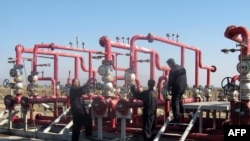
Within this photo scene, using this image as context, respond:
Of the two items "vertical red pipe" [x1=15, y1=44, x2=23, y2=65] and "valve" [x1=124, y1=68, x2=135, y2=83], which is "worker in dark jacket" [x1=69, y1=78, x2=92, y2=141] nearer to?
"valve" [x1=124, y1=68, x2=135, y2=83]

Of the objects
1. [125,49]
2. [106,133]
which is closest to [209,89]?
[125,49]

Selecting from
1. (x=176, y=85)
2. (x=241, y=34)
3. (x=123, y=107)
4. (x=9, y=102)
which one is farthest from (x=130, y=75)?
(x=9, y=102)

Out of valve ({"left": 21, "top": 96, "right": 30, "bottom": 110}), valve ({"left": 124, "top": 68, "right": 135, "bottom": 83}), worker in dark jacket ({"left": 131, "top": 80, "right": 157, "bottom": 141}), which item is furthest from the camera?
valve ({"left": 21, "top": 96, "right": 30, "bottom": 110})

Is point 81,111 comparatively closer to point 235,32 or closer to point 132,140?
point 132,140

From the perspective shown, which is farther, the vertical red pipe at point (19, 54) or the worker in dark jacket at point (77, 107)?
the vertical red pipe at point (19, 54)

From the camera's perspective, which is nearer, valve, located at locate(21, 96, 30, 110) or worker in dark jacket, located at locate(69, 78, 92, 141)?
worker in dark jacket, located at locate(69, 78, 92, 141)

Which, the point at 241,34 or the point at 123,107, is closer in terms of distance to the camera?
the point at 241,34

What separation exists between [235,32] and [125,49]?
16.0ft

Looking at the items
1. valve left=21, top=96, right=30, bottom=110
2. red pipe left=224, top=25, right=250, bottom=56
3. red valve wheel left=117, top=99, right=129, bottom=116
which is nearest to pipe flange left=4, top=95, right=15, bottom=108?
valve left=21, top=96, right=30, bottom=110

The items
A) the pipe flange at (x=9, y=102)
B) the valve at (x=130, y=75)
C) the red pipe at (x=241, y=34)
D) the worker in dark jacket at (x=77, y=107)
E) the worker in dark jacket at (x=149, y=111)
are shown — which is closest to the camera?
the red pipe at (x=241, y=34)

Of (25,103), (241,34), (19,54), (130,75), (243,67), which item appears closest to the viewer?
(243,67)

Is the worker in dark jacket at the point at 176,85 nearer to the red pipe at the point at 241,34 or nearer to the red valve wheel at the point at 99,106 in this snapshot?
the red pipe at the point at 241,34

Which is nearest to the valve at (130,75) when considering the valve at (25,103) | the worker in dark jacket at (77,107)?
the worker in dark jacket at (77,107)

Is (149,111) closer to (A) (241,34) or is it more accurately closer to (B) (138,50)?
(A) (241,34)
